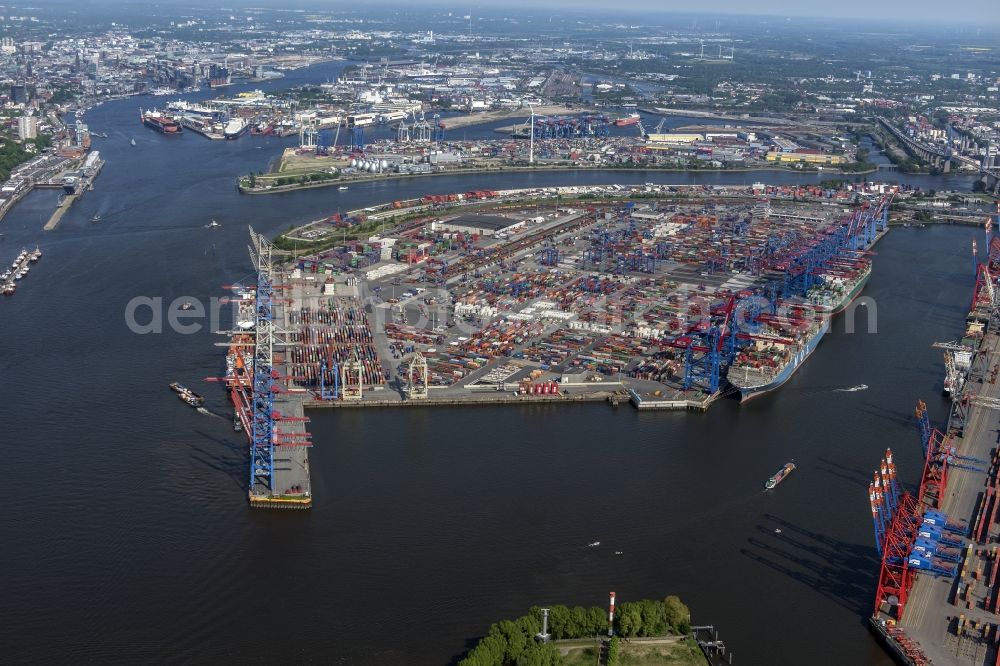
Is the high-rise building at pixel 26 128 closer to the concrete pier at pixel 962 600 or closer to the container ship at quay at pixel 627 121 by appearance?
the container ship at quay at pixel 627 121

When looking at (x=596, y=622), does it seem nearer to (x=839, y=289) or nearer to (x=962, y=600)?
(x=962, y=600)

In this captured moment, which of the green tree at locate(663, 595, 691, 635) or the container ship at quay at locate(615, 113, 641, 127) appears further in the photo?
the container ship at quay at locate(615, 113, 641, 127)

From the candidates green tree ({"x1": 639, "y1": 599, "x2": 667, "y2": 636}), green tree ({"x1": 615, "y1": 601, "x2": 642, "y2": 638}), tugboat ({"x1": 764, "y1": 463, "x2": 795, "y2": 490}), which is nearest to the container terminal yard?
tugboat ({"x1": 764, "y1": 463, "x2": 795, "y2": 490})

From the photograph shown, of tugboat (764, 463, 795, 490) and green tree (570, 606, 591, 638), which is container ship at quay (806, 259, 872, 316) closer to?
tugboat (764, 463, 795, 490)

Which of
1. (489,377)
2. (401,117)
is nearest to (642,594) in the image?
(489,377)

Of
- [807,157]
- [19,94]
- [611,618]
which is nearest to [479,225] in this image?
[611,618]
